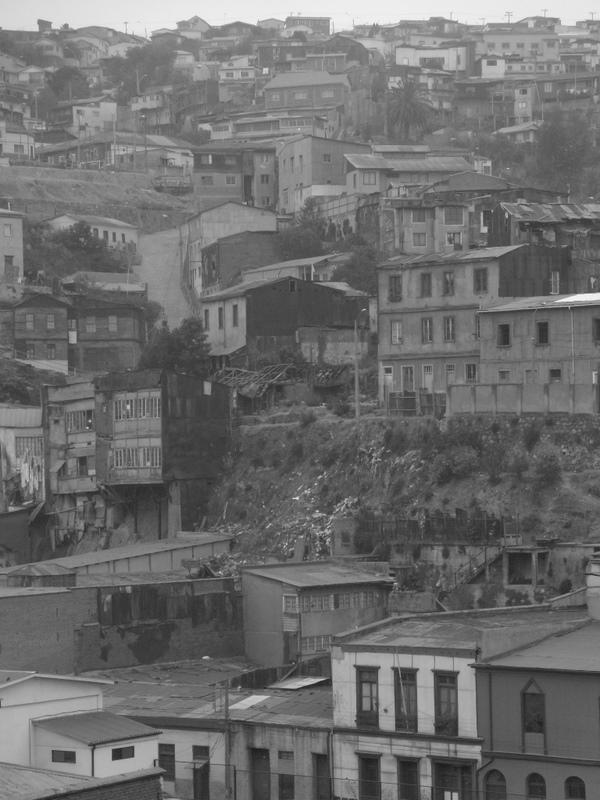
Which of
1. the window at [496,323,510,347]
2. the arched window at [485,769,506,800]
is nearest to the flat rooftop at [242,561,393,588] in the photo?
the window at [496,323,510,347]

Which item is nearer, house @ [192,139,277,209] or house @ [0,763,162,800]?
house @ [0,763,162,800]

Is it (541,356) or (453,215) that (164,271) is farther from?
(541,356)

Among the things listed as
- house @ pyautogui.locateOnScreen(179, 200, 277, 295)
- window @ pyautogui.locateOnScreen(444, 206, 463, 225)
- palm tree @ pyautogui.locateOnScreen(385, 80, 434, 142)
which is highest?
palm tree @ pyautogui.locateOnScreen(385, 80, 434, 142)

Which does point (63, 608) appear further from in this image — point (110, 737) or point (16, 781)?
point (16, 781)

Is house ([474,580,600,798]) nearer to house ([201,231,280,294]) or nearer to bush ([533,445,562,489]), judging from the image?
bush ([533,445,562,489])

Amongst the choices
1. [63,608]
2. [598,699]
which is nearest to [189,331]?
[63,608]

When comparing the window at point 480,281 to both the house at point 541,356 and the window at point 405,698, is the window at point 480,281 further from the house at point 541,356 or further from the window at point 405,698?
the window at point 405,698
